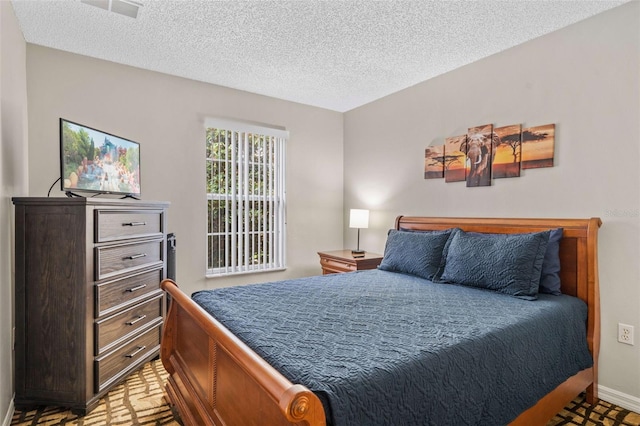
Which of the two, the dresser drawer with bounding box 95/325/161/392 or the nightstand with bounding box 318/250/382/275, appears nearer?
the dresser drawer with bounding box 95/325/161/392

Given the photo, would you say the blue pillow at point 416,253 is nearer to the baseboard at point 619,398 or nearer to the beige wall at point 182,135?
the baseboard at point 619,398

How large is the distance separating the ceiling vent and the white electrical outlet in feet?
12.0

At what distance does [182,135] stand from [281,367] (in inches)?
114

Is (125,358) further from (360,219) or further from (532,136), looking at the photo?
(532,136)

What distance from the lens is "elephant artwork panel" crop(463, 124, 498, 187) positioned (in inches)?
115

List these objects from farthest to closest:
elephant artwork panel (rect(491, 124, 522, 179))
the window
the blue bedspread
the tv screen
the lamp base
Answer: the lamp base < the window < elephant artwork panel (rect(491, 124, 522, 179)) < the tv screen < the blue bedspread

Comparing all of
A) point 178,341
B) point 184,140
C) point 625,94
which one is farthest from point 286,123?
point 625,94

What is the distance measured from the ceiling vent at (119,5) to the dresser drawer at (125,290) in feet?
5.80

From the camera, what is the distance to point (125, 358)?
2.45 meters

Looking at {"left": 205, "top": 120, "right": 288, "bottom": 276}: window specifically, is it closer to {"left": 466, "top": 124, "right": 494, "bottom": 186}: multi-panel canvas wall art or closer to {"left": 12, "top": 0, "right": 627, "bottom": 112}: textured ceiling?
{"left": 12, "top": 0, "right": 627, "bottom": 112}: textured ceiling

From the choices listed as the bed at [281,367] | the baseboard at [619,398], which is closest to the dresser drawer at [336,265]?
the bed at [281,367]

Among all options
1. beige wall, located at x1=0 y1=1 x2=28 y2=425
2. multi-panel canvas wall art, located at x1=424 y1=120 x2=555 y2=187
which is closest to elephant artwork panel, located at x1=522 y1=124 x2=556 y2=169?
multi-panel canvas wall art, located at x1=424 y1=120 x2=555 y2=187

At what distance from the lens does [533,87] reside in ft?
8.73

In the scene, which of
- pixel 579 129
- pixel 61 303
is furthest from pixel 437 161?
pixel 61 303
